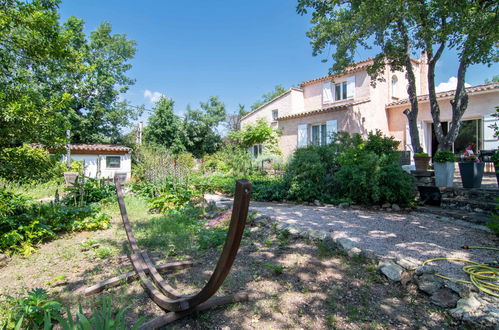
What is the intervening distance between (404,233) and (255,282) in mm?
2652

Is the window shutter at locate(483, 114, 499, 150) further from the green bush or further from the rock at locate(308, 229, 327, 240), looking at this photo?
the green bush

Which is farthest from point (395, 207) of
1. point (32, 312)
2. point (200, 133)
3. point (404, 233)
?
point (200, 133)

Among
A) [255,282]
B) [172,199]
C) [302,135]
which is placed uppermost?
[302,135]

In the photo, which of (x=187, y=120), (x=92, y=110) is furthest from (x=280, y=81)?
(x=92, y=110)

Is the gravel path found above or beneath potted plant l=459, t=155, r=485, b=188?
beneath

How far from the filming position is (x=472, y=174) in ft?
17.9

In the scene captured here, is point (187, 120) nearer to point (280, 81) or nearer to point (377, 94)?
point (377, 94)

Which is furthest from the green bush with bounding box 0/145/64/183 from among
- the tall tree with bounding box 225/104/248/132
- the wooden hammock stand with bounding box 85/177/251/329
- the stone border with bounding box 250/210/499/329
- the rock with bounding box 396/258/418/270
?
the tall tree with bounding box 225/104/248/132

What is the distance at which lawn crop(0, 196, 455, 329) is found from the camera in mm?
2010

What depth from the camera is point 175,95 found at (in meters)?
20.8

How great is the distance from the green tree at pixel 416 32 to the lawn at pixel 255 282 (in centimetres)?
496

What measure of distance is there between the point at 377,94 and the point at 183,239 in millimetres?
12429

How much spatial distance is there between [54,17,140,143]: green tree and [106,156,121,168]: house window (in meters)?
2.13

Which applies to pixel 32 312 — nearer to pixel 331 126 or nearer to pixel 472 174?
pixel 472 174
